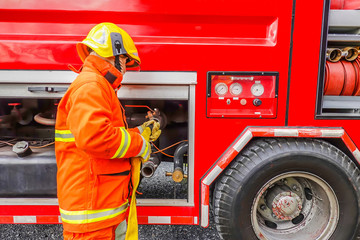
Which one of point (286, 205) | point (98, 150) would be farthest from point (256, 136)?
point (98, 150)

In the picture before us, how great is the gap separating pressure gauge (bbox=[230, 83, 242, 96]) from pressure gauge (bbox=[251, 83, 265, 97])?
0.10 m

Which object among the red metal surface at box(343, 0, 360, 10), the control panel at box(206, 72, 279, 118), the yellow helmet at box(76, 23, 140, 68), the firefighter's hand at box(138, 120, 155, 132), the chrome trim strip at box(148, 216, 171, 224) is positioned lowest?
the chrome trim strip at box(148, 216, 171, 224)

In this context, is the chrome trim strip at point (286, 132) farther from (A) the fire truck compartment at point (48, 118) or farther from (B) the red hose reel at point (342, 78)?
(A) the fire truck compartment at point (48, 118)

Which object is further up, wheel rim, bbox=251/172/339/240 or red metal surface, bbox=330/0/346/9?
red metal surface, bbox=330/0/346/9

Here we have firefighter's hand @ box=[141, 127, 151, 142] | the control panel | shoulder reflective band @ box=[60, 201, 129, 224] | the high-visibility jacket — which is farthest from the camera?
the control panel

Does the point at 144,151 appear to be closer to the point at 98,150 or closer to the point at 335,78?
the point at 98,150

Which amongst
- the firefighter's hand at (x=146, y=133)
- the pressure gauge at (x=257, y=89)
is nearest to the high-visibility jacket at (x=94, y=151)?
the firefighter's hand at (x=146, y=133)

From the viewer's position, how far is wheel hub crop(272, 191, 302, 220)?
7.04 feet

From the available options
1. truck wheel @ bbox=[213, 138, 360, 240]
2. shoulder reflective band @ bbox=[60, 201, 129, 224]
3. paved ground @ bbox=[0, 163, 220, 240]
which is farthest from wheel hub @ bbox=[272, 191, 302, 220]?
shoulder reflective band @ bbox=[60, 201, 129, 224]

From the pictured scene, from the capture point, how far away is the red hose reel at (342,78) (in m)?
2.15

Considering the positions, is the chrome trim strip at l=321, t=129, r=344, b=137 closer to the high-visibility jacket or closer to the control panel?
the control panel

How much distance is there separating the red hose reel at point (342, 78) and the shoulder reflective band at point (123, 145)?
1.60 meters

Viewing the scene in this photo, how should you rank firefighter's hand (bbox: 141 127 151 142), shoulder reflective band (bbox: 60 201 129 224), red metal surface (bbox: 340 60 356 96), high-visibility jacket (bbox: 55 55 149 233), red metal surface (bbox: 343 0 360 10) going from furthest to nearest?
red metal surface (bbox: 343 0 360 10) < red metal surface (bbox: 340 60 356 96) < firefighter's hand (bbox: 141 127 151 142) < shoulder reflective band (bbox: 60 201 129 224) < high-visibility jacket (bbox: 55 55 149 233)

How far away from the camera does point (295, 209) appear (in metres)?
2.18
